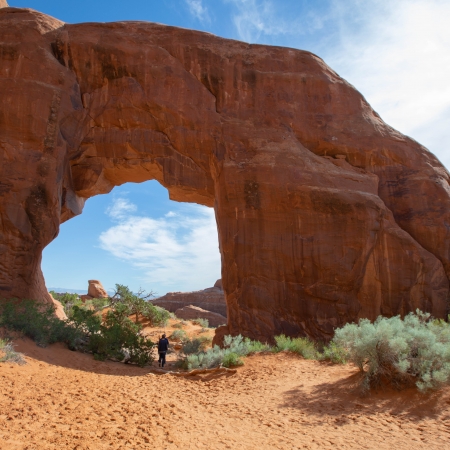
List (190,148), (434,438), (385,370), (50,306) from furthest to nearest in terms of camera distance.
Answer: (190,148) → (50,306) → (385,370) → (434,438)

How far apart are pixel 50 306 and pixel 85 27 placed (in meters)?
10.3

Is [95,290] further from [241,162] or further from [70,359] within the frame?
[70,359]

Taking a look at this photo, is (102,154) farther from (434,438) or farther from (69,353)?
(434,438)

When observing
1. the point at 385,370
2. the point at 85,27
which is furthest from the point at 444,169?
the point at 85,27

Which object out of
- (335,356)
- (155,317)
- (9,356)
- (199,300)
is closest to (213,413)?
(335,356)

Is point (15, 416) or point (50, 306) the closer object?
point (15, 416)

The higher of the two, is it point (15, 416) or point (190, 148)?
point (190, 148)

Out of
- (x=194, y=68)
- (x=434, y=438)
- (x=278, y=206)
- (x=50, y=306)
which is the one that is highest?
(x=194, y=68)

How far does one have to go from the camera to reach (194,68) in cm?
1468

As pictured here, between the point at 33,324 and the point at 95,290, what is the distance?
→ 24.0 metres

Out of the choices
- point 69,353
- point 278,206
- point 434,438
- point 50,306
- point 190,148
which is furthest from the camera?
point 190,148

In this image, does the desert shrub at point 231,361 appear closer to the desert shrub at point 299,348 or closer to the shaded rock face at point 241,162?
the desert shrub at point 299,348

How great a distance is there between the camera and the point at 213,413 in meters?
6.04

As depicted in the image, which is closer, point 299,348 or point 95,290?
point 299,348
